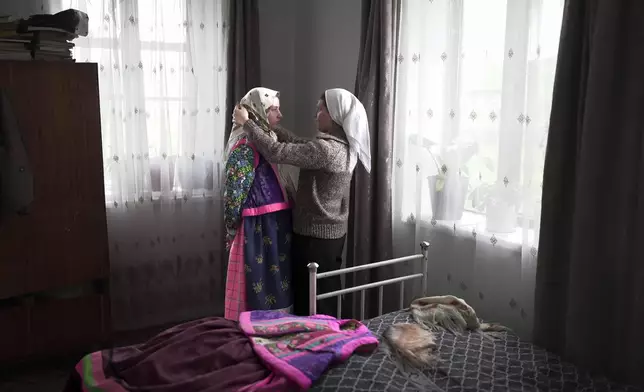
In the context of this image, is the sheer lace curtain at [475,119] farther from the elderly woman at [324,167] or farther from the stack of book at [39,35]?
the stack of book at [39,35]

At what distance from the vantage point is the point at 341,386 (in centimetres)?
149

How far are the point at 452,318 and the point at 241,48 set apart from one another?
2.08 m

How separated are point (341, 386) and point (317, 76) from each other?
7.57 feet

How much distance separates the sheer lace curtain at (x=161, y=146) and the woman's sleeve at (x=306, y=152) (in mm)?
920

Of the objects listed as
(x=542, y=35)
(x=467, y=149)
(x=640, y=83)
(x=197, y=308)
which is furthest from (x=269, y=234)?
(x=640, y=83)

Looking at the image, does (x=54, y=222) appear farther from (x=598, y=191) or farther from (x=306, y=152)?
(x=598, y=191)

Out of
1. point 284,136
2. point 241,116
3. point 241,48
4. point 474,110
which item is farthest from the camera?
point 241,48

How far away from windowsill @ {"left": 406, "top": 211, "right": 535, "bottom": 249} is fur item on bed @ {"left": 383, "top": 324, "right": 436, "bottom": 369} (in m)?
0.56

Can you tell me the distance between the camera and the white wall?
3.20 m

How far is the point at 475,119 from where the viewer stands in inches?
87.9

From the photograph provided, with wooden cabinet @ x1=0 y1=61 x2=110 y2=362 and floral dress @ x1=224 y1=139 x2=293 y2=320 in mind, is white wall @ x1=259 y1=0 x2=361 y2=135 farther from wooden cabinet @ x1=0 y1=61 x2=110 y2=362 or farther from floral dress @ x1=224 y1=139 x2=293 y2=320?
wooden cabinet @ x1=0 y1=61 x2=110 y2=362

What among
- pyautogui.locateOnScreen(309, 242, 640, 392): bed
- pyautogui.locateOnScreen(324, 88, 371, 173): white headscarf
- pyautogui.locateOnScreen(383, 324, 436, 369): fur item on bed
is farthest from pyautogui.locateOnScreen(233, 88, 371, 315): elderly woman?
pyautogui.locateOnScreen(309, 242, 640, 392): bed

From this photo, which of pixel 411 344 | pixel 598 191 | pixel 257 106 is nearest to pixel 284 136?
pixel 257 106

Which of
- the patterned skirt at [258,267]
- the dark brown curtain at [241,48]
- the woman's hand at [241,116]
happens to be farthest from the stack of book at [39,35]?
the patterned skirt at [258,267]
